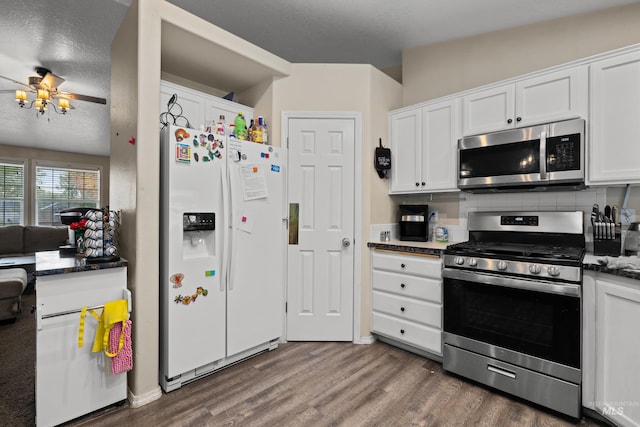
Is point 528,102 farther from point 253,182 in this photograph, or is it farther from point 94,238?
point 94,238

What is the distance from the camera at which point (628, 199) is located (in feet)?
6.97

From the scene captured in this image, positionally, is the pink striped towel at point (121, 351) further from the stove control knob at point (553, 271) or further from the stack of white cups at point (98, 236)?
the stove control knob at point (553, 271)

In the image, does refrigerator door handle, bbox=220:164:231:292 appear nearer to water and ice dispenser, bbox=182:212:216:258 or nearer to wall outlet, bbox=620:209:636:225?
water and ice dispenser, bbox=182:212:216:258

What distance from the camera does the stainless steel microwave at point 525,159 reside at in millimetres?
2057

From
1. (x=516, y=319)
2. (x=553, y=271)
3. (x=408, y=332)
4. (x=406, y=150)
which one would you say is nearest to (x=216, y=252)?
(x=408, y=332)

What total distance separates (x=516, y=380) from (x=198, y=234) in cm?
232

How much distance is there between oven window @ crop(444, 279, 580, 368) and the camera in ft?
5.85

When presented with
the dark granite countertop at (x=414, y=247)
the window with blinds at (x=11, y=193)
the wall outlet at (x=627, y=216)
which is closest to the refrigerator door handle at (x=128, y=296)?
the dark granite countertop at (x=414, y=247)

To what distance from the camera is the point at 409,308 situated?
2557mm

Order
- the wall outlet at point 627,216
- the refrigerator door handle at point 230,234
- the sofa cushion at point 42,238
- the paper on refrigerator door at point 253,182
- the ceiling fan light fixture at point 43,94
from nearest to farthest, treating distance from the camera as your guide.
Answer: the wall outlet at point 627,216
the refrigerator door handle at point 230,234
the paper on refrigerator door at point 253,182
the ceiling fan light fixture at point 43,94
the sofa cushion at point 42,238

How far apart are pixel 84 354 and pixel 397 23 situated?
340cm

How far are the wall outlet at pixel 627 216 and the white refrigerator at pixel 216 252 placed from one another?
2.51 m

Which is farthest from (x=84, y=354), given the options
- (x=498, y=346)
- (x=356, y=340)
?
(x=498, y=346)

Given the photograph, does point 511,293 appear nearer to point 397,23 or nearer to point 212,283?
point 212,283
